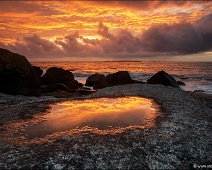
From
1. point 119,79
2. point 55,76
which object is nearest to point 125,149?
point 119,79

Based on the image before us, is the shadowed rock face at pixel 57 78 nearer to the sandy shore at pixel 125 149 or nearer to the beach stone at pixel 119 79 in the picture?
the beach stone at pixel 119 79

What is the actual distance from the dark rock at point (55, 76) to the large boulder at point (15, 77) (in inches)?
443

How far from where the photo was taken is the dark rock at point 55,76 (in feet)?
115

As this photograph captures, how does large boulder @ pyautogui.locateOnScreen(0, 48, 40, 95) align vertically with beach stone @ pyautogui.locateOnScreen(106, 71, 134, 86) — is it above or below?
above

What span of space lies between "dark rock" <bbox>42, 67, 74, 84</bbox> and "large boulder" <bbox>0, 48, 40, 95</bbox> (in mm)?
11257

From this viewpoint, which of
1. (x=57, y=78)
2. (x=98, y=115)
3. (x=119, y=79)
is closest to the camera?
(x=98, y=115)

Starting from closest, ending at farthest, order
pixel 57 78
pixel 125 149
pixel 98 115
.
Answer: pixel 125 149
pixel 98 115
pixel 57 78

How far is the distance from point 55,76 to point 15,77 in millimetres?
13768

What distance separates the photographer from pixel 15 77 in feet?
71.9

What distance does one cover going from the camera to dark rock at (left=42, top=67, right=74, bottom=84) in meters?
35.2

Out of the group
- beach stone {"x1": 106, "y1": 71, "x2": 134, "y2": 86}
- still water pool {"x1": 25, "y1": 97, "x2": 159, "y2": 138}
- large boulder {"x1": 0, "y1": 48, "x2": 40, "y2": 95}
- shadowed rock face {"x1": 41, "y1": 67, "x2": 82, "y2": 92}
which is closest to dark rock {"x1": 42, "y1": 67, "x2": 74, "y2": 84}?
shadowed rock face {"x1": 41, "y1": 67, "x2": 82, "y2": 92}

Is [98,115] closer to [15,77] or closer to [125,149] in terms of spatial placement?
[125,149]

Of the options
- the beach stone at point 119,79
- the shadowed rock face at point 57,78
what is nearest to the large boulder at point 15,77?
the shadowed rock face at point 57,78

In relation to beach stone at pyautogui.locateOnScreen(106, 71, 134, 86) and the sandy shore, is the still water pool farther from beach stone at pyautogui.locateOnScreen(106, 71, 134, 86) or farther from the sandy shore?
beach stone at pyautogui.locateOnScreen(106, 71, 134, 86)
